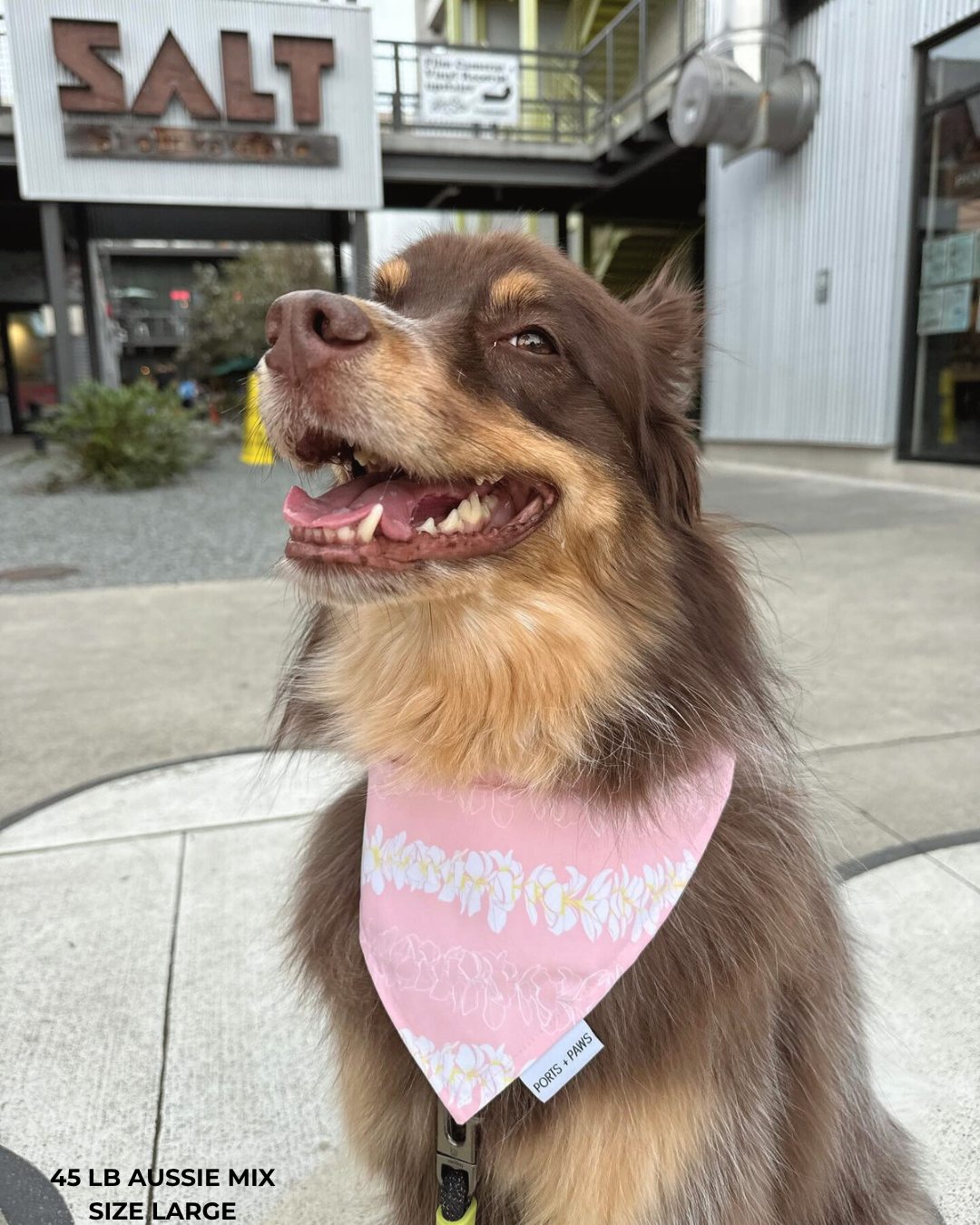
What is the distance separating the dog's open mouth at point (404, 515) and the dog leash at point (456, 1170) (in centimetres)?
104

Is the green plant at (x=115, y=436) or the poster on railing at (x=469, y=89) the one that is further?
the poster on railing at (x=469, y=89)

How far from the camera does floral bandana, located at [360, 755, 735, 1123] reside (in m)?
1.66

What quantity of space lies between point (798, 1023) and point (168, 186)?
18537 millimetres

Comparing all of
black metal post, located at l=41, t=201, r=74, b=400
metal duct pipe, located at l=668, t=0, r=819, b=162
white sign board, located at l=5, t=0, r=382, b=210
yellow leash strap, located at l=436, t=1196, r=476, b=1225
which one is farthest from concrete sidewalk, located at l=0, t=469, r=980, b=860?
black metal post, located at l=41, t=201, r=74, b=400

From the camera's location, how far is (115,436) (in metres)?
14.3

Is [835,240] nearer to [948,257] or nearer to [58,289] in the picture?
[948,257]

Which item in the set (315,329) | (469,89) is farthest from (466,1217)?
(469,89)

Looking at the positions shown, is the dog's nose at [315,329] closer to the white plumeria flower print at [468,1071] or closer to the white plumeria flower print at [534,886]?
the white plumeria flower print at [534,886]

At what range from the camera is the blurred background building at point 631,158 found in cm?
1166

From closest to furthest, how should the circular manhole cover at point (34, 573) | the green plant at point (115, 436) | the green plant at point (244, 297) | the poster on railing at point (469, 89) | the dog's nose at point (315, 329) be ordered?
the dog's nose at point (315, 329)
the circular manhole cover at point (34, 573)
the green plant at point (115, 436)
the poster on railing at point (469, 89)
the green plant at point (244, 297)

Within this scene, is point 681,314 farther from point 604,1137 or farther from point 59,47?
point 59,47

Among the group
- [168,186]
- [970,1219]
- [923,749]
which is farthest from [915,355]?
[168,186]

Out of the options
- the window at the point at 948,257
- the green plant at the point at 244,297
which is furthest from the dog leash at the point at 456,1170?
the green plant at the point at 244,297

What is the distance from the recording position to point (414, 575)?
1.60 meters
